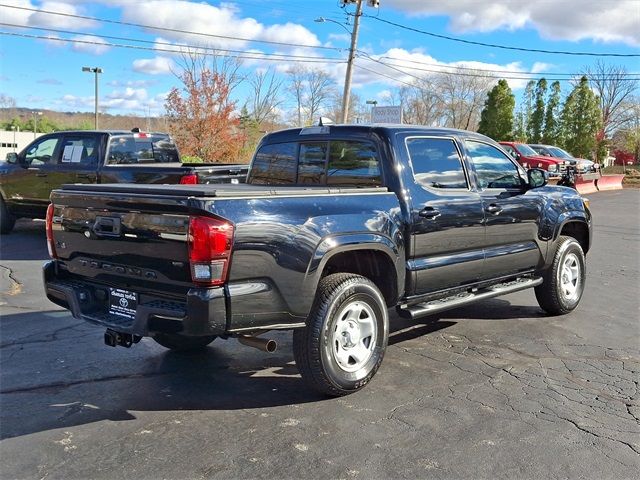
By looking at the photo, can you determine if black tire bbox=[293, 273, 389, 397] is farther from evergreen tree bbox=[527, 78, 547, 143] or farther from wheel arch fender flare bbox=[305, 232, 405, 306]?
evergreen tree bbox=[527, 78, 547, 143]

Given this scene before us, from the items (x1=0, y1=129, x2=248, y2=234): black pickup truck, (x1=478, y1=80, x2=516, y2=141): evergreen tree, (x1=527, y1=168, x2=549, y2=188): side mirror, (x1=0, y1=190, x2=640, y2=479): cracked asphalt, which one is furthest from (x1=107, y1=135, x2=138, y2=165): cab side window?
(x1=478, y1=80, x2=516, y2=141): evergreen tree

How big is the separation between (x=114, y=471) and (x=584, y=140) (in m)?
46.1

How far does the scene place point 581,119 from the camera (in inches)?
1722

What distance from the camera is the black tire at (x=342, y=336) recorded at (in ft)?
13.5

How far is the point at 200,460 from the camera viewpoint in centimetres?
338

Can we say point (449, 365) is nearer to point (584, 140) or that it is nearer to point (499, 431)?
point (499, 431)

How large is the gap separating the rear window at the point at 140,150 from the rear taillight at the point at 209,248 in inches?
306

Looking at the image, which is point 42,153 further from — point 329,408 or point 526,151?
point 526,151

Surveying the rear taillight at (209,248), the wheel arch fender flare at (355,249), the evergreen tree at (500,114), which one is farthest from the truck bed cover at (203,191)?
the evergreen tree at (500,114)

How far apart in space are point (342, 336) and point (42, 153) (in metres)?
9.23

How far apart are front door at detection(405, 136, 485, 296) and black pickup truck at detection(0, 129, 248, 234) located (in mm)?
4869

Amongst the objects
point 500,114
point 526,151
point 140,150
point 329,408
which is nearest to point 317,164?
point 329,408

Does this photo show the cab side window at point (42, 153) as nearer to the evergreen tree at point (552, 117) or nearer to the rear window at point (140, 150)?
the rear window at point (140, 150)

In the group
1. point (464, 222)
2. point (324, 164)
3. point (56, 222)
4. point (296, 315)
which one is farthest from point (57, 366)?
point (464, 222)
